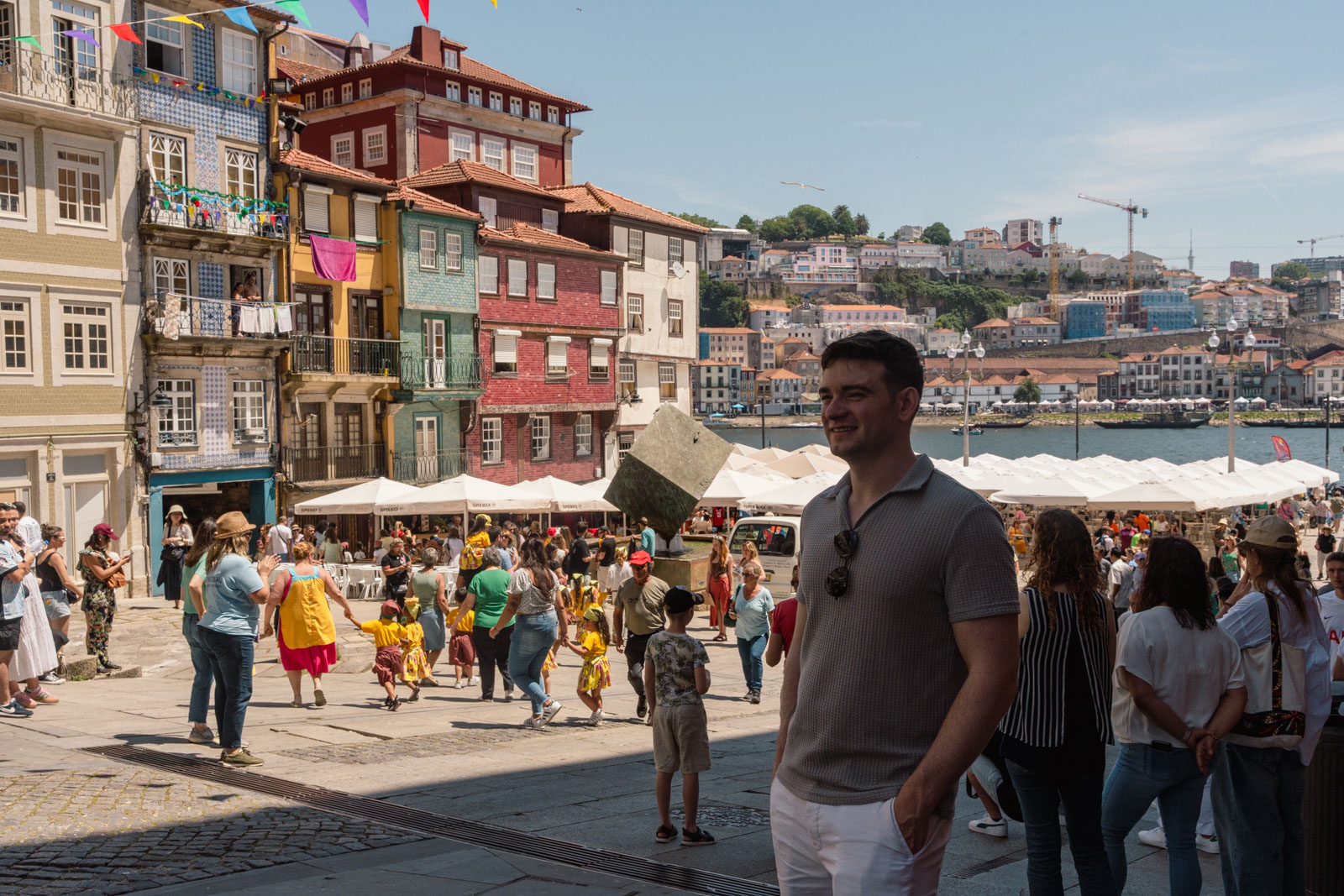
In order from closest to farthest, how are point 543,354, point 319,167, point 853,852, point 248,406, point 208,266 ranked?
point 853,852 → point 208,266 → point 248,406 → point 319,167 → point 543,354

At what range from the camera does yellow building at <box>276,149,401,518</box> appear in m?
31.2

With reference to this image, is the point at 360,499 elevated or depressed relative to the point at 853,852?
depressed

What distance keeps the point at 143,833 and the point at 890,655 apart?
5.33m

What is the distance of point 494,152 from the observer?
148 feet

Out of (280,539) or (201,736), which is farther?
(280,539)

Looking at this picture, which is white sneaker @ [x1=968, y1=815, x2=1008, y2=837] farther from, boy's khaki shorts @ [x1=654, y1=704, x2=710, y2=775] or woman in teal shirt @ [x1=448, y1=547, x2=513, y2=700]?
woman in teal shirt @ [x1=448, y1=547, x2=513, y2=700]

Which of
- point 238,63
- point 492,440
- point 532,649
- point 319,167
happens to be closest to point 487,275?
point 492,440

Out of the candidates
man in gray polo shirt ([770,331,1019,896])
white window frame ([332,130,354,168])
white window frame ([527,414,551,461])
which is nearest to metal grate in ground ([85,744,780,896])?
man in gray polo shirt ([770,331,1019,896])

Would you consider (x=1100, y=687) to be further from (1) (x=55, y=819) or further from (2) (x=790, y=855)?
(1) (x=55, y=819)

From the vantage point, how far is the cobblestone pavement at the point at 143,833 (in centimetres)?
605

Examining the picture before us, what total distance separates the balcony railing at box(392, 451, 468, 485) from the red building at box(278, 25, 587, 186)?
11082mm

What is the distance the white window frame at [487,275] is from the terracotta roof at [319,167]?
15.5 feet

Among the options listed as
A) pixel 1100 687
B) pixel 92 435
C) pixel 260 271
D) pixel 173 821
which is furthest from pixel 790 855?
pixel 260 271

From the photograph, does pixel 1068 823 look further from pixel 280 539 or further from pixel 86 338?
pixel 86 338
